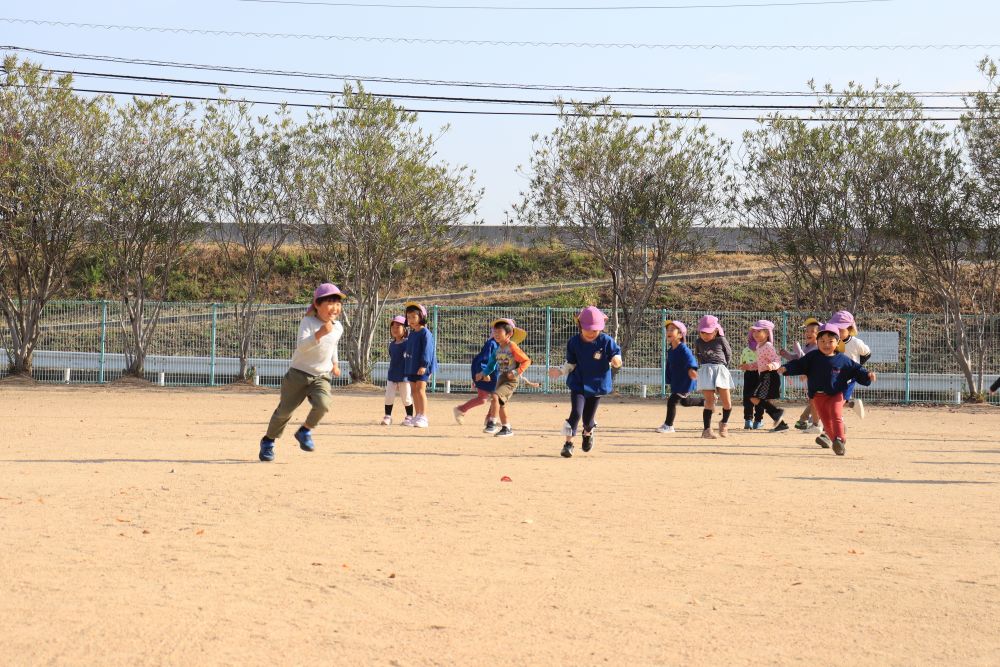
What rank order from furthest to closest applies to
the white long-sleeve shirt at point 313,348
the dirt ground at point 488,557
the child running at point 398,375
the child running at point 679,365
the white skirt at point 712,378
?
the child running at point 398,375
the child running at point 679,365
the white skirt at point 712,378
the white long-sleeve shirt at point 313,348
the dirt ground at point 488,557

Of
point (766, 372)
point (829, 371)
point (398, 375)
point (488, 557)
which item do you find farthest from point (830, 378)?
point (488, 557)

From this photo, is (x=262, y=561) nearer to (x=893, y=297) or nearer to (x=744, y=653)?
(x=744, y=653)

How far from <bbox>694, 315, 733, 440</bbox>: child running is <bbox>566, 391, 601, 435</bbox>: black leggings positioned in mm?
3282

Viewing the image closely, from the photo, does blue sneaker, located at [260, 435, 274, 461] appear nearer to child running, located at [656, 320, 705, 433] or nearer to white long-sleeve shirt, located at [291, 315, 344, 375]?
white long-sleeve shirt, located at [291, 315, 344, 375]

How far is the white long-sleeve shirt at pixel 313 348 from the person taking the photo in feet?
36.9

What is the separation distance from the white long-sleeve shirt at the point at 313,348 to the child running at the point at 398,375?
4517 millimetres

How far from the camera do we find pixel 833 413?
13.4 m

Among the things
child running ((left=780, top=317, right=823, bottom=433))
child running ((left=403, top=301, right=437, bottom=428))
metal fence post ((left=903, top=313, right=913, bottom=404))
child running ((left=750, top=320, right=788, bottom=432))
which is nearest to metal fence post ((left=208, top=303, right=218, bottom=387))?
child running ((left=403, top=301, right=437, bottom=428))

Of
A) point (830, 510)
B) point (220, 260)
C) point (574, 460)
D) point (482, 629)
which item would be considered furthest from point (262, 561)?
point (220, 260)

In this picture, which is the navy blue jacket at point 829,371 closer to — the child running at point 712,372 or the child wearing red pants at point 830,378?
the child wearing red pants at point 830,378

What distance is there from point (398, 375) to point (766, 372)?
5.17 metres

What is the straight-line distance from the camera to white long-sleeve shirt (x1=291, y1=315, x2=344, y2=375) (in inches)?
443

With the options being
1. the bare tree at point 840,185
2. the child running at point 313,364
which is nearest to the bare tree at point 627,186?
the bare tree at point 840,185

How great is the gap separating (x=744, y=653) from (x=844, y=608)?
3.24ft
